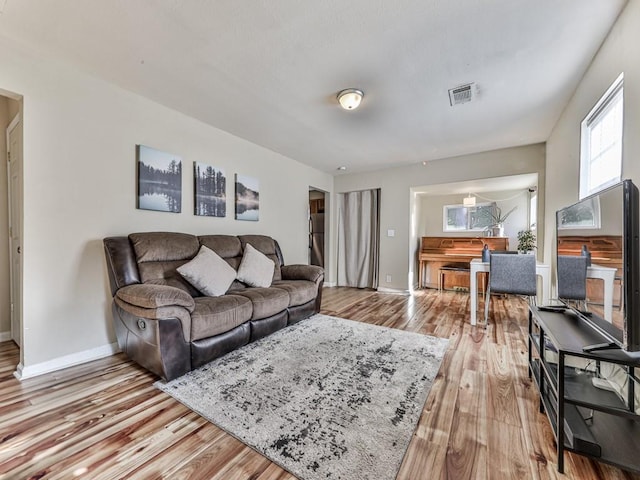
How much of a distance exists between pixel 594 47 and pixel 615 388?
2.23 meters

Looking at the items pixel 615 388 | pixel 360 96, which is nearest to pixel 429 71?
pixel 360 96

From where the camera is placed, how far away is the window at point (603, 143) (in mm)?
1782

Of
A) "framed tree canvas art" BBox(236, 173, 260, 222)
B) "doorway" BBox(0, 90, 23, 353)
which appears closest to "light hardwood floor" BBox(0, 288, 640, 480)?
"doorway" BBox(0, 90, 23, 353)

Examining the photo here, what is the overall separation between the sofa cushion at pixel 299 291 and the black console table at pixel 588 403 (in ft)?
6.85

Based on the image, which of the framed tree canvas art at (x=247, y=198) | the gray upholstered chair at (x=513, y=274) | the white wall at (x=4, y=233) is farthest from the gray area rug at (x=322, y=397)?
the white wall at (x=4, y=233)

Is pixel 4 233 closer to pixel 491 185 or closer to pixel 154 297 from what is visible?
pixel 154 297

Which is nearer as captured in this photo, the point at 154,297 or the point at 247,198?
the point at 154,297

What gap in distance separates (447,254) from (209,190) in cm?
450

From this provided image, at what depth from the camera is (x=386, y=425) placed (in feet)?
4.68

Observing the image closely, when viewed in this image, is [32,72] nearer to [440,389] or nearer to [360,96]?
[360,96]

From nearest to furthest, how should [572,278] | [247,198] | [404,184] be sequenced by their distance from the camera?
[572,278] → [247,198] → [404,184]

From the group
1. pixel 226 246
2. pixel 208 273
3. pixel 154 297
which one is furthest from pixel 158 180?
pixel 154 297

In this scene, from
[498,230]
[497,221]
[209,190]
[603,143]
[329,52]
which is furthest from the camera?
[497,221]

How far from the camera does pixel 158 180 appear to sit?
8.86ft
